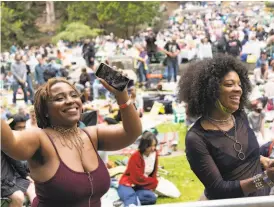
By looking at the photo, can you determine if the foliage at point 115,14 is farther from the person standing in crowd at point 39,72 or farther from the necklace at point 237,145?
the necklace at point 237,145

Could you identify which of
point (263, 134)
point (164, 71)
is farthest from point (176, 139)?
point (164, 71)

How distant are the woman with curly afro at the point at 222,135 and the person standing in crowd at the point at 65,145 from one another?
414mm

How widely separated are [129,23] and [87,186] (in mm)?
36292

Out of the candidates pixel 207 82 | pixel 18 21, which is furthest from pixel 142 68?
pixel 18 21

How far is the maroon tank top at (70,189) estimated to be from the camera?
6.50ft

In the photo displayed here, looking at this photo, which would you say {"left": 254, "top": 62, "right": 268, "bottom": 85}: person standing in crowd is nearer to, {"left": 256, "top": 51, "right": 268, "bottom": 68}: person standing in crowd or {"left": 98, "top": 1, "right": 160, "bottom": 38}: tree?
{"left": 256, "top": 51, "right": 268, "bottom": 68}: person standing in crowd

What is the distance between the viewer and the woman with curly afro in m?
2.34

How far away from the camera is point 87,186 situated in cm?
202

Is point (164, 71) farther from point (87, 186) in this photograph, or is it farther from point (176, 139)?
point (87, 186)

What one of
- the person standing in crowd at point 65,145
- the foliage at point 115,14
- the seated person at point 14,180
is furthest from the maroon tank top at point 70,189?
the foliage at point 115,14

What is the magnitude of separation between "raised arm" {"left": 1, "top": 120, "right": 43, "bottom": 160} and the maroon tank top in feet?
0.28

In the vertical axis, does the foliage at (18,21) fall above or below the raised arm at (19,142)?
below

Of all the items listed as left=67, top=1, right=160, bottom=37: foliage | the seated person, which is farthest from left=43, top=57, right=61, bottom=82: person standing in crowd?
left=67, top=1, right=160, bottom=37: foliage

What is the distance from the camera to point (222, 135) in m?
2.48
